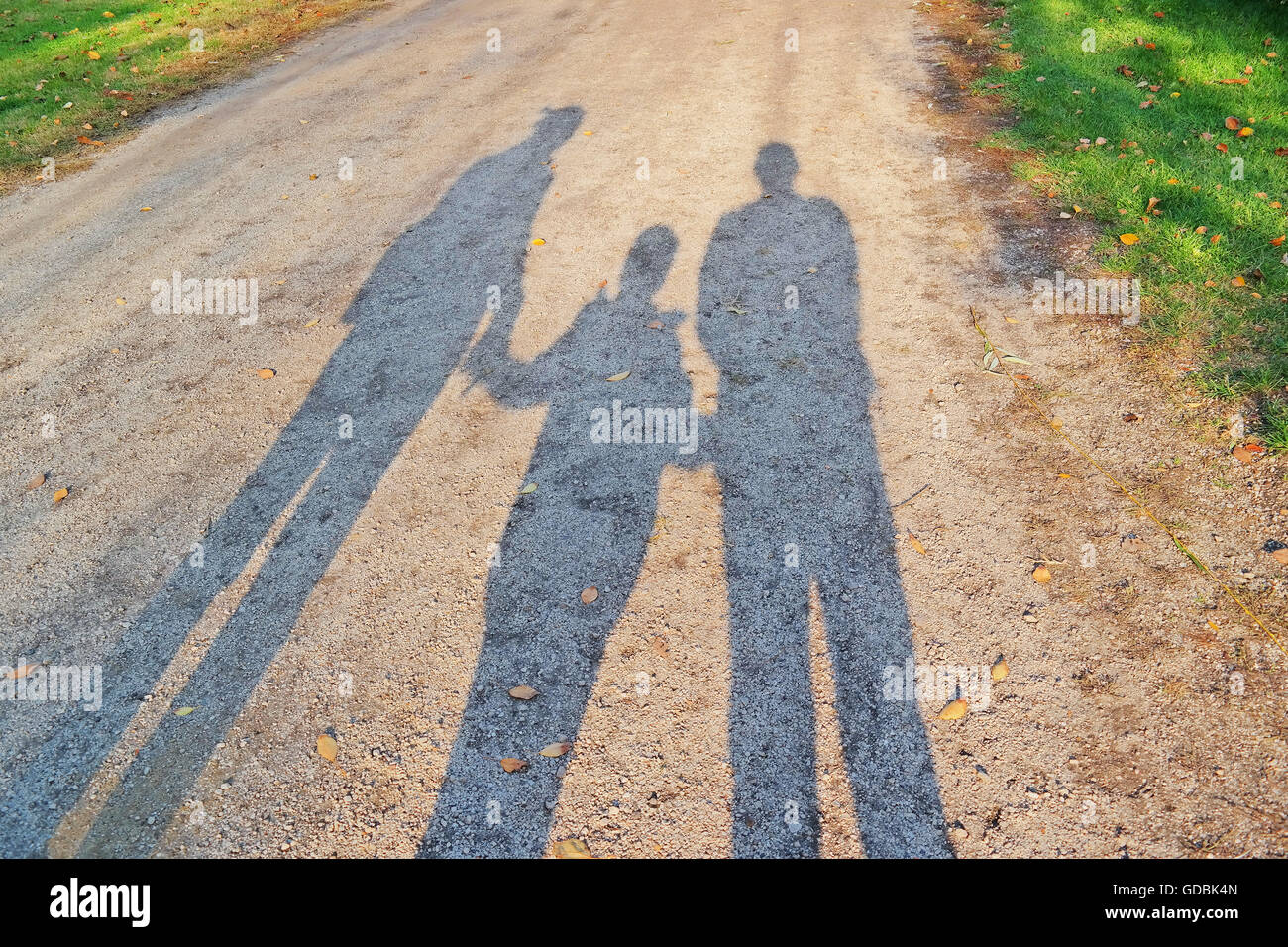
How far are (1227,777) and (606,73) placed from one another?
977 cm

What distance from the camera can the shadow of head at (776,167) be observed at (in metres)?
7.20

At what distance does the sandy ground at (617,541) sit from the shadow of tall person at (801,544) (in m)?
0.02

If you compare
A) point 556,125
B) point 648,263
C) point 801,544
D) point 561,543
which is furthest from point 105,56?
point 801,544

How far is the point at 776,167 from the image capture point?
751cm

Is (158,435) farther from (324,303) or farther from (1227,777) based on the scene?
(1227,777)

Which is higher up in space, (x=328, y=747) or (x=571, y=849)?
(x=328, y=747)

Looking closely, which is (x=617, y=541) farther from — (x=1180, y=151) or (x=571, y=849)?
(x=1180, y=151)

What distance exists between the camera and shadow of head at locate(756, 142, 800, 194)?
284 inches

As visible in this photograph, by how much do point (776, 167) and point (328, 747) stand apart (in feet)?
20.8

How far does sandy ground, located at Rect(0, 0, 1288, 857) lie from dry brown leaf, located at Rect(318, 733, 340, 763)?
0.05 metres

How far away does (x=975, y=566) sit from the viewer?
3.87 m

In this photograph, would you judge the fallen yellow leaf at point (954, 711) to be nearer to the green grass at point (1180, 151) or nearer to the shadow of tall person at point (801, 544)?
the shadow of tall person at point (801, 544)
